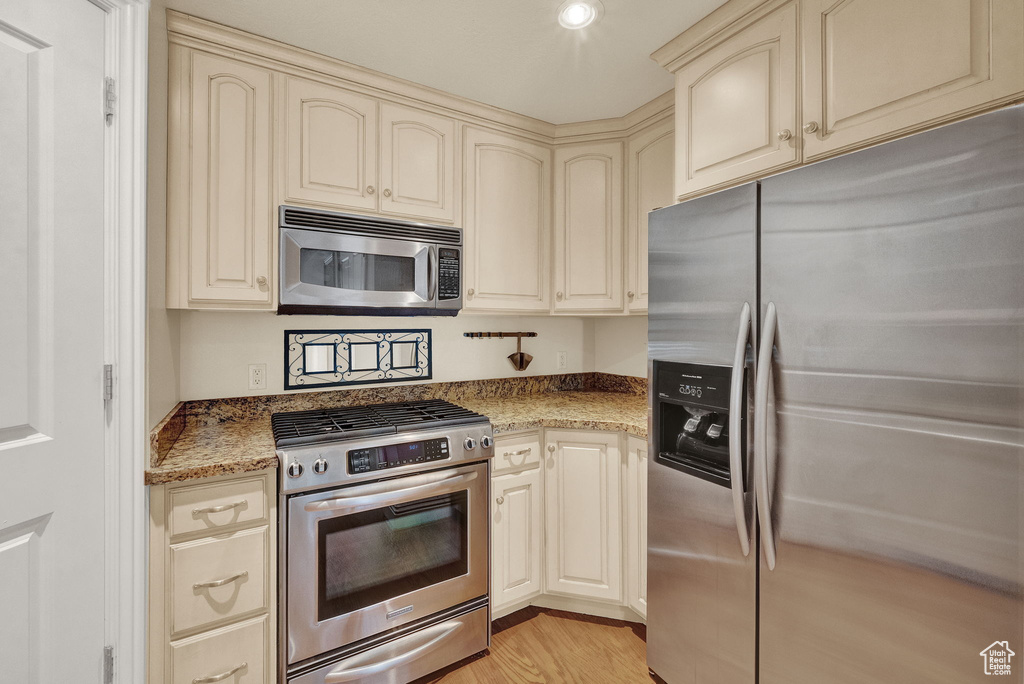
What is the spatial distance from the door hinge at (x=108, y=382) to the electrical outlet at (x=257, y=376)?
0.81 metres

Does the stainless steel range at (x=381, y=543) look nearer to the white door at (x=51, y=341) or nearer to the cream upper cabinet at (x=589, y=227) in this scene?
the white door at (x=51, y=341)

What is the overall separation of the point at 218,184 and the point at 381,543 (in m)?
1.44

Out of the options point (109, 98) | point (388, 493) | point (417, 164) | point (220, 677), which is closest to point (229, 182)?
point (109, 98)

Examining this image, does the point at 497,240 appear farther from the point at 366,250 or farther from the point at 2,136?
the point at 2,136

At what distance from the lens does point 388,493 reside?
5.36 feet

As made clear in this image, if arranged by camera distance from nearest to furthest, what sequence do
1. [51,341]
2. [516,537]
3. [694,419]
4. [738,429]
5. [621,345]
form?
[51,341]
[738,429]
[694,419]
[516,537]
[621,345]

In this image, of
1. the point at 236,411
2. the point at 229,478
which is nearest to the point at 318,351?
the point at 236,411

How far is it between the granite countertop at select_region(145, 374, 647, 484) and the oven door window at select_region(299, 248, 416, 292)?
609mm

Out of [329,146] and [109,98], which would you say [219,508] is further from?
[329,146]

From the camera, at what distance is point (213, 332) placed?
1938 millimetres

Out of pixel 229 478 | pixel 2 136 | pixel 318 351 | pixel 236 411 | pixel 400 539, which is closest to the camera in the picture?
pixel 2 136

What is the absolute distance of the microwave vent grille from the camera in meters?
1.77

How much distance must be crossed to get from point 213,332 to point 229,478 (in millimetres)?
803

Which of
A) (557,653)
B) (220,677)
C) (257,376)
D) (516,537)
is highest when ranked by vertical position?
(257,376)
